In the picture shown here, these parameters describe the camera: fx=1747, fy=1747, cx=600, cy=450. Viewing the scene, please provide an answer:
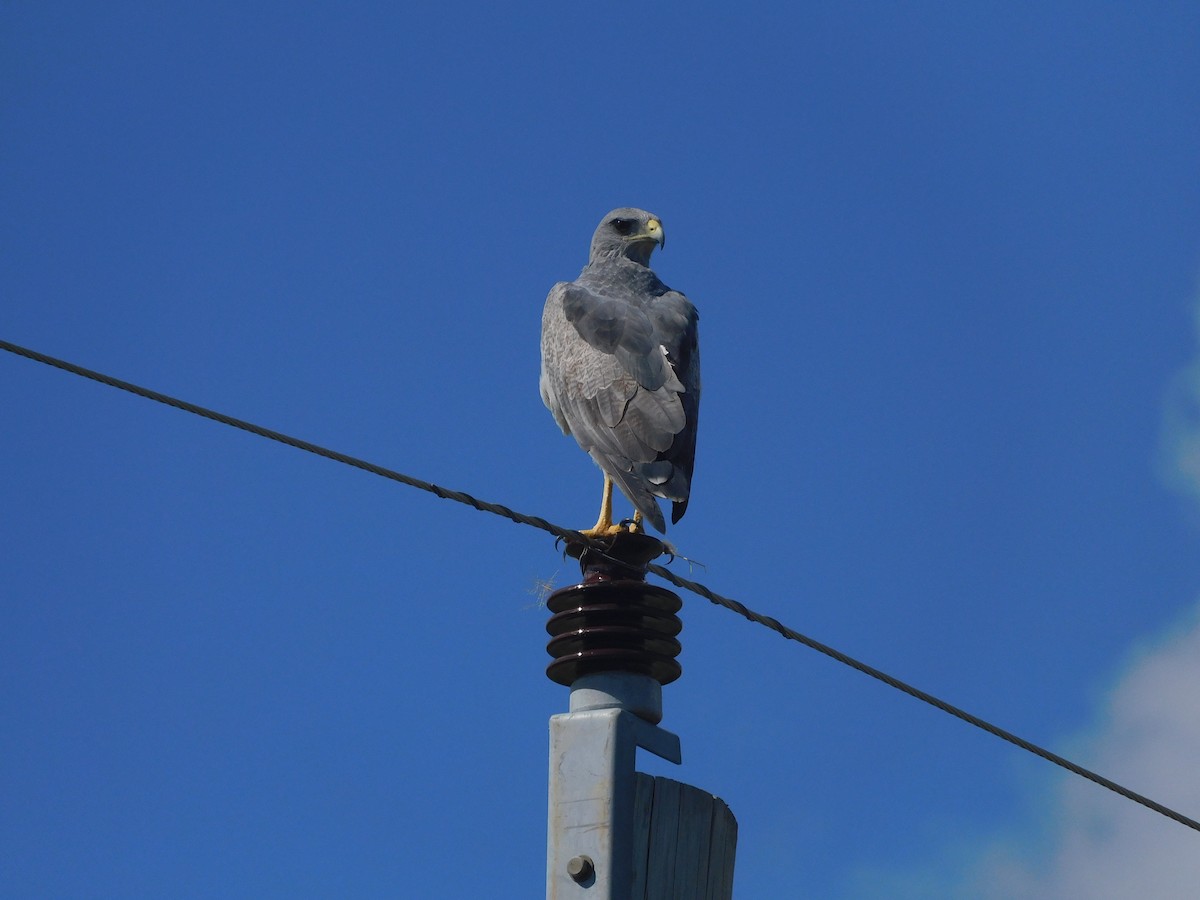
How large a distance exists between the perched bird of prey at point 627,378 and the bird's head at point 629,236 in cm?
27

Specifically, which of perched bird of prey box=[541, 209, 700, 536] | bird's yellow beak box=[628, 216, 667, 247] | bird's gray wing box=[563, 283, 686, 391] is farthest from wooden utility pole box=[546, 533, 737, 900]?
bird's yellow beak box=[628, 216, 667, 247]

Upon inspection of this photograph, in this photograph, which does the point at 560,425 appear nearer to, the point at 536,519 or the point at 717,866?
the point at 536,519

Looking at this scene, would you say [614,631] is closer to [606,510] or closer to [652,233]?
[606,510]

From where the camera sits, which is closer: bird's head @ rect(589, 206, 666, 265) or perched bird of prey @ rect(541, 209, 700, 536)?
perched bird of prey @ rect(541, 209, 700, 536)

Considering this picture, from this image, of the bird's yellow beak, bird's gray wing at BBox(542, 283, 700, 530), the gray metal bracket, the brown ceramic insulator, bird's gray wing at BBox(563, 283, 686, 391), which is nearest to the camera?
the gray metal bracket

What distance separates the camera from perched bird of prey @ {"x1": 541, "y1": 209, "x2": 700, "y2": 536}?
24.3 feet

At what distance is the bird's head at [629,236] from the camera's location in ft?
33.1

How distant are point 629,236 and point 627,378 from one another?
2232mm

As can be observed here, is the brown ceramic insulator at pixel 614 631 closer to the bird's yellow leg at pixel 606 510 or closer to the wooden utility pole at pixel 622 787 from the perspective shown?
the wooden utility pole at pixel 622 787

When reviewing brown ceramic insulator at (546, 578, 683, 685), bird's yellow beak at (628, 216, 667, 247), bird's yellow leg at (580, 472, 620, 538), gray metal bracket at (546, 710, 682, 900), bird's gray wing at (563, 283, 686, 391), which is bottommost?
gray metal bracket at (546, 710, 682, 900)

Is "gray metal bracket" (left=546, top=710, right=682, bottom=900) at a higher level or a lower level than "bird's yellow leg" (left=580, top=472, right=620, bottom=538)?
lower

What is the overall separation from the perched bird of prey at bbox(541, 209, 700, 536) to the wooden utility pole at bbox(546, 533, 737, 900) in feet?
6.14

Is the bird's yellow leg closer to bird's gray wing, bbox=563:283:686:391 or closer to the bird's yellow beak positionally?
bird's gray wing, bbox=563:283:686:391

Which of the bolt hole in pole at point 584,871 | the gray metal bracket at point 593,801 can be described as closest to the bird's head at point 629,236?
the gray metal bracket at point 593,801
